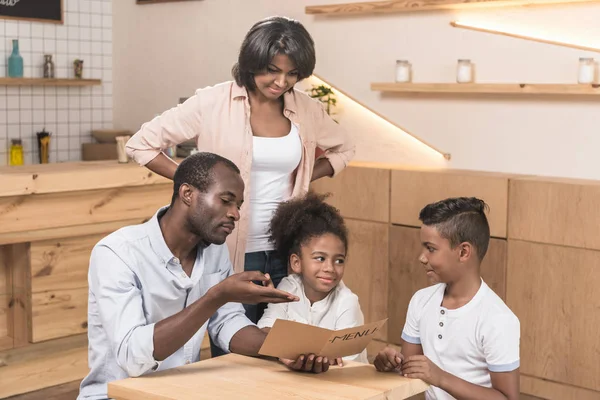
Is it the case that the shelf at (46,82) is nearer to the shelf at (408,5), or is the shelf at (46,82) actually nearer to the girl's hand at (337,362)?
the shelf at (408,5)

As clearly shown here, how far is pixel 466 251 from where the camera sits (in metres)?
2.64

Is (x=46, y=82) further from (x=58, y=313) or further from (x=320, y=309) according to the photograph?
(x=320, y=309)

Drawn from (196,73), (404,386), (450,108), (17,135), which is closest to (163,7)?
(196,73)

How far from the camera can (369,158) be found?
498 centimetres

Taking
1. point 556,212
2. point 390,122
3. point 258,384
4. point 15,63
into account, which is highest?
point 15,63

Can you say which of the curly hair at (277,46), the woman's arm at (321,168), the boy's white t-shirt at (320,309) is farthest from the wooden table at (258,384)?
the woman's arm at (321,168)

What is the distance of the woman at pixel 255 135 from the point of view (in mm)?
2699

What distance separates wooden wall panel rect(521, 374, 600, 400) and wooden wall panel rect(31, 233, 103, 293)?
2.17 metres

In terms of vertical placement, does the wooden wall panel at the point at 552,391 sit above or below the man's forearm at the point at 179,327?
below

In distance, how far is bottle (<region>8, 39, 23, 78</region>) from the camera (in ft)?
18.8

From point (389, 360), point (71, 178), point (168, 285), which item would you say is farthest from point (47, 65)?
point (389, 360)

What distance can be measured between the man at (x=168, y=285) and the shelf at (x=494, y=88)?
2.35m

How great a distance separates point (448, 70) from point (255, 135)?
2.03 metres

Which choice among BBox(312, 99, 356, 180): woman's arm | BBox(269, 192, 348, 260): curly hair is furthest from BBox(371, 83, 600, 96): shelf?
BBox(269, 192, 348, 260): curly hair
